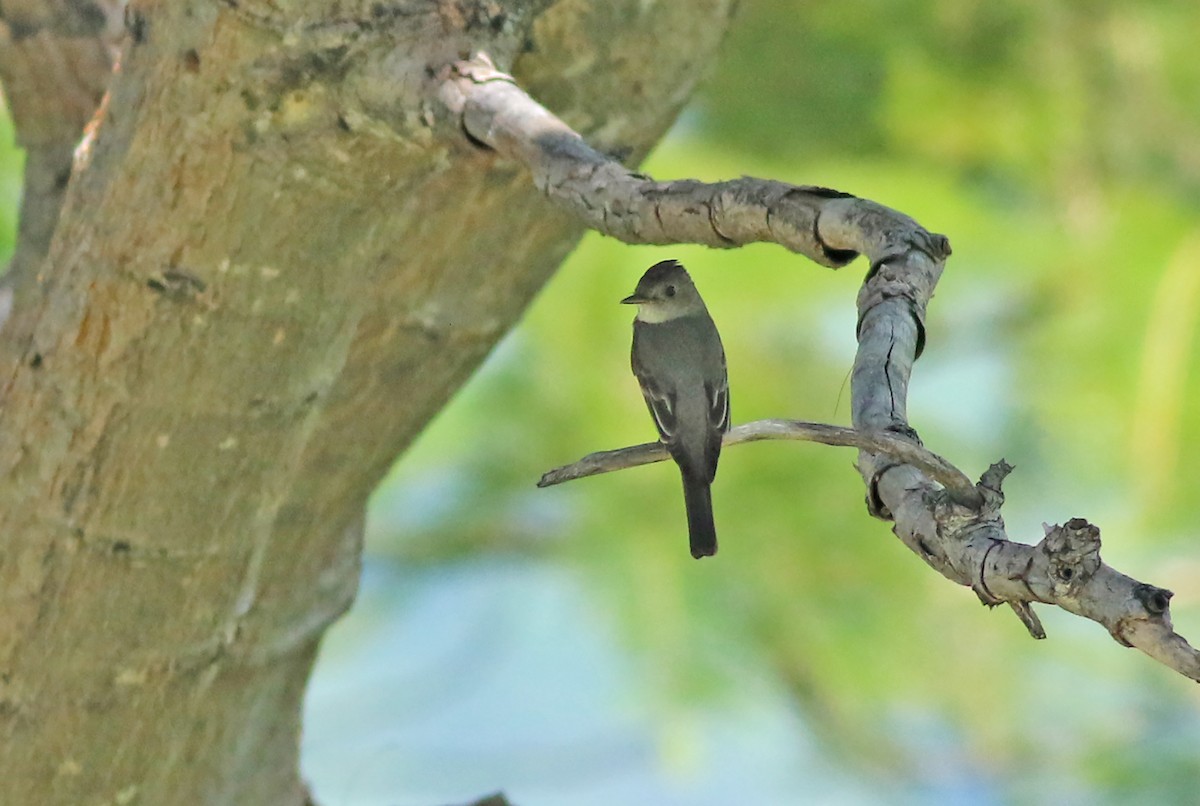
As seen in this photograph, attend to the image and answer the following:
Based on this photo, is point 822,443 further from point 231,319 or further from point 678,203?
point 231,319

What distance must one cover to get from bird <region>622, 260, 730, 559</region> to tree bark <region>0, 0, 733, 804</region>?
13 centimetres

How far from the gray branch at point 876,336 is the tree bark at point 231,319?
0.30 ft

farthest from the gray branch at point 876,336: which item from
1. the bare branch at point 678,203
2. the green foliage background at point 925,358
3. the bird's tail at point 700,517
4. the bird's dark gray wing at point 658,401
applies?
the green foliage background at point 925,358

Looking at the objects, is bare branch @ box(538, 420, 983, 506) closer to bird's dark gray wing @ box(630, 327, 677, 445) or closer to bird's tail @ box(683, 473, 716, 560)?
bird's tail @ box(683, 473, 716, 560)

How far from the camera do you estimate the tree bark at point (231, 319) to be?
1.03 metres

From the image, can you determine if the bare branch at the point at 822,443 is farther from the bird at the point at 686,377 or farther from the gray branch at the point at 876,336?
the bird at the point at 686,377

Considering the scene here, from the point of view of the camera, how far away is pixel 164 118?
1.05m

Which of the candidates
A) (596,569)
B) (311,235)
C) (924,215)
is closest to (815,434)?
(311,235)

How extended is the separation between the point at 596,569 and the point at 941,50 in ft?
4.19

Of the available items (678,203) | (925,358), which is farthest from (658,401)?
(925,358)

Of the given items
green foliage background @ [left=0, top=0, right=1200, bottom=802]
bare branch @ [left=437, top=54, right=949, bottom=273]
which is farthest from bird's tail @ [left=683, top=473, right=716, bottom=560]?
green foliage background @ [left=0, top=0, right=1200, bottom=802]

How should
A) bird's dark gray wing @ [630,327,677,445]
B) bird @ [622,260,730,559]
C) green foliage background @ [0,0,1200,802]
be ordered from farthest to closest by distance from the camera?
1. green foliage background @ [0,0,1200,802]
2. bird's dark gray wing @ [630,327,677,445]
3. bird @ [622,260,730,559]

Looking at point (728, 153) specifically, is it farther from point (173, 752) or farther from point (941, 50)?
point (173, 752)

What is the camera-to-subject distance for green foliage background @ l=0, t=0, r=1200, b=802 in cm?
257
